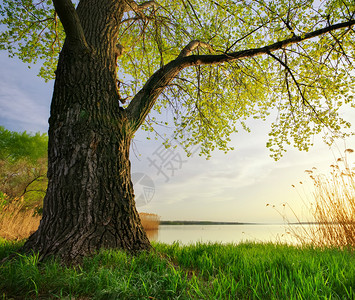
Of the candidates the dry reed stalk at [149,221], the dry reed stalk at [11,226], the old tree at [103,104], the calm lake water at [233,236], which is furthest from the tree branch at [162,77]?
the dry reed stalk at [149,221]

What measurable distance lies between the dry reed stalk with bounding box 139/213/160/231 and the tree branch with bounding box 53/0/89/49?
30.3 feet

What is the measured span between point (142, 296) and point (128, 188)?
1532 millimetres

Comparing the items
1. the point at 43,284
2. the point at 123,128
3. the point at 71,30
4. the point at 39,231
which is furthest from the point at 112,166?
the point at 71,30

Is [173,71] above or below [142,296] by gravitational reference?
above

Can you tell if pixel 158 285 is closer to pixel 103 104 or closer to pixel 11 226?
pixel 103 104

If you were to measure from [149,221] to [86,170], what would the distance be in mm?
9249

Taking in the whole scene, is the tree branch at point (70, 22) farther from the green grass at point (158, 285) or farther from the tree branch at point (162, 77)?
the green grass at point (158, 285)

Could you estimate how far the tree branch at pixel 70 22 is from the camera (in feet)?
9.84

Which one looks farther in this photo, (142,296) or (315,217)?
(315,217)

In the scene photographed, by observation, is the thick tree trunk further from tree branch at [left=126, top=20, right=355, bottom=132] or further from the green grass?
the green grass

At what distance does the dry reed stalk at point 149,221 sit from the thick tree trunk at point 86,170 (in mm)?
8696

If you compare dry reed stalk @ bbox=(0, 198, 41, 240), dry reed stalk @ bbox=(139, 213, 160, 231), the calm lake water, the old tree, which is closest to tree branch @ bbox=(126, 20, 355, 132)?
the old tree

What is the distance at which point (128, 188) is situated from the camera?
9.89 ft

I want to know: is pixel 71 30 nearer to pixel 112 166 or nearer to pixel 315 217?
pixel 112 166
